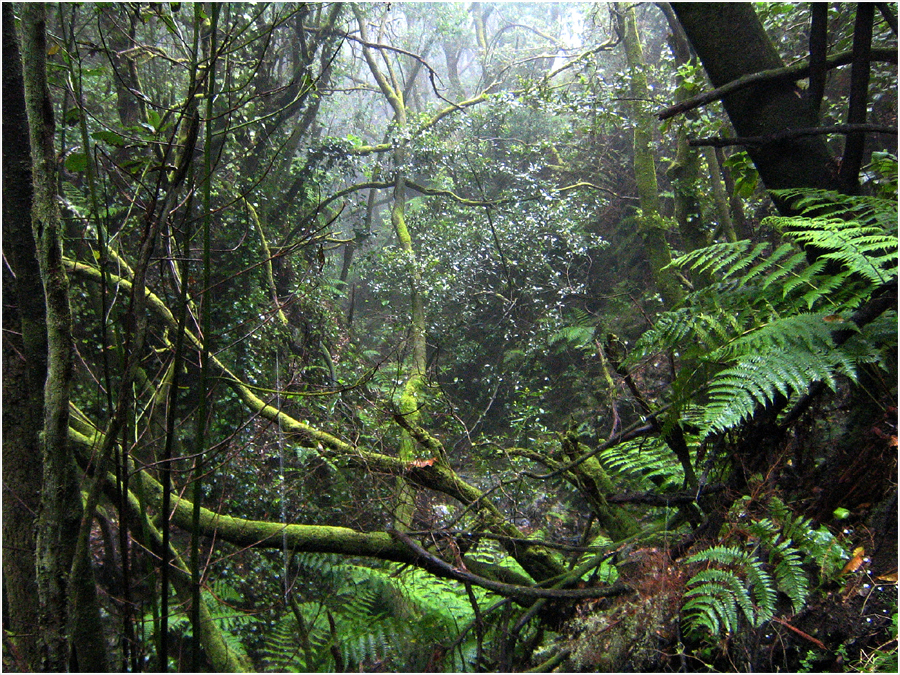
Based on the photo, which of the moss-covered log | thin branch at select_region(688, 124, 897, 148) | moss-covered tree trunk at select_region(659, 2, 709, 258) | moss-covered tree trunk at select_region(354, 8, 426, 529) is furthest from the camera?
moss-covered tree trunk at select_region(659, 2, 709, 258)

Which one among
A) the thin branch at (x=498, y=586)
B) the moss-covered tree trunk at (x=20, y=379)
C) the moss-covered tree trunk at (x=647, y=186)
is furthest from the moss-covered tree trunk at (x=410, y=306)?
the moss-covered tree trunk at (x=647, y=186)

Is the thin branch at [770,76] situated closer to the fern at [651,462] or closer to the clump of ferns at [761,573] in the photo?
the clump of ferns at [761,573]

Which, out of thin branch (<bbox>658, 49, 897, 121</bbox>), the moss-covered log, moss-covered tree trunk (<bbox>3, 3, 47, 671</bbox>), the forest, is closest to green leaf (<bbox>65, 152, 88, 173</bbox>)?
the forest

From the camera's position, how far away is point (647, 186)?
16.3 feet

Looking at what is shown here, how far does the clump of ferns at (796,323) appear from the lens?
1214 mm

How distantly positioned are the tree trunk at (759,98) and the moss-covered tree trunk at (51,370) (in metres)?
1.70

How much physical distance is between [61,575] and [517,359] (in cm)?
533

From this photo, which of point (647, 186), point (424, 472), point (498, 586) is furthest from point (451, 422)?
point (647, 186)

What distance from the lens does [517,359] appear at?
622cm

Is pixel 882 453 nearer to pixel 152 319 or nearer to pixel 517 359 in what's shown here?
pixel 152 319

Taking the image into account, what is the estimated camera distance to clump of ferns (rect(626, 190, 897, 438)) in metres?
1.21

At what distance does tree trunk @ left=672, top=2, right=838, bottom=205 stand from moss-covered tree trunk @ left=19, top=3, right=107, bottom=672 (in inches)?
67.1

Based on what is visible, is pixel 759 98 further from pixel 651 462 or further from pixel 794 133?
pixel 651 462

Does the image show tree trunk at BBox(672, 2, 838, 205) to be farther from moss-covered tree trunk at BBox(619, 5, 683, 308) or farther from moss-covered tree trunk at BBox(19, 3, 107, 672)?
moss-covered tree trunk at BBox(619, 5, 683, 308)
